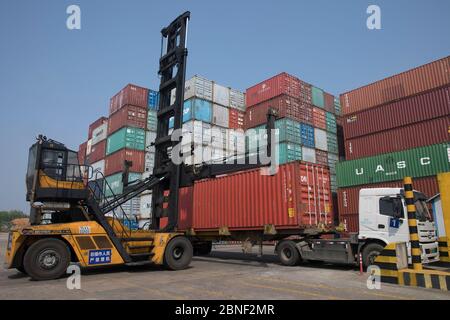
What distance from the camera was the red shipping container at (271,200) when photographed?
11656 mm

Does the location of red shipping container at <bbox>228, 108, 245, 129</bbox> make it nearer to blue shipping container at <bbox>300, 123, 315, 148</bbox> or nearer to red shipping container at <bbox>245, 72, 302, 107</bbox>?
red shipping container at <bbox>245, 72, 302, 107</bbox>

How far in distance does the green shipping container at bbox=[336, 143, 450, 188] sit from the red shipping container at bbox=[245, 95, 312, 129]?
6.05 m

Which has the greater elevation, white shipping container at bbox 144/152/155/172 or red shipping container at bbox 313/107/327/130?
red shipping container at bbox 313/107/327/130

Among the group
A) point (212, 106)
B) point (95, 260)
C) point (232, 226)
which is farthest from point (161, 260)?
point (212, 106)

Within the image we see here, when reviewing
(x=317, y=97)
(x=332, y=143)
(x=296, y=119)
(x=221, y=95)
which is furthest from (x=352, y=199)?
(x=221, y=95)

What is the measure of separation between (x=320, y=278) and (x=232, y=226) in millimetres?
5009

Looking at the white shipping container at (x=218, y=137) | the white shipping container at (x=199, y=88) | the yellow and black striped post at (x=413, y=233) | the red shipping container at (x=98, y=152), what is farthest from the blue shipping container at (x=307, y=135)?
the red shipping container at (x=98, y=152)

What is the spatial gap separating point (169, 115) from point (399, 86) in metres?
17.1

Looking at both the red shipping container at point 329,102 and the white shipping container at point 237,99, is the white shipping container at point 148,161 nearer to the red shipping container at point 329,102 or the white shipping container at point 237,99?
the white shipping container at point 237,99

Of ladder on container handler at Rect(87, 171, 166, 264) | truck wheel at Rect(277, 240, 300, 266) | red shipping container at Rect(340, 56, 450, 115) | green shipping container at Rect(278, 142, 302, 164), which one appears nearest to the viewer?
ladder on container handler at Rect(87, 171, 166, 264)

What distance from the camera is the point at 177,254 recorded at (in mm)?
11141

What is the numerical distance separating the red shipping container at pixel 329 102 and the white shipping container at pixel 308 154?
5.79 m

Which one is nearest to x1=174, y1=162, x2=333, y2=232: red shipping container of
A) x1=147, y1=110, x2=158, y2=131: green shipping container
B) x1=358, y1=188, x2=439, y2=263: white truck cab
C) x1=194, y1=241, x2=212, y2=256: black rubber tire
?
x1=358, y1=188, x2=439, y2=263: white truck cab

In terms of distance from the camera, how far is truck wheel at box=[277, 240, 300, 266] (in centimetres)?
1181
